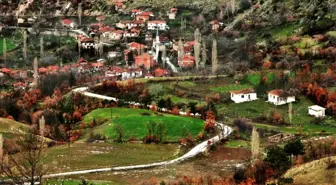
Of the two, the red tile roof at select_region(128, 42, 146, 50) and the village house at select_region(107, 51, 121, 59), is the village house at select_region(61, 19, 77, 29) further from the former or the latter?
the red tile roof at select_region(128, 42, 146, 50)

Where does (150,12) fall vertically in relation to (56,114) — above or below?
above

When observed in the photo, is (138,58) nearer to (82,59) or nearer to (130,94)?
(82,59)

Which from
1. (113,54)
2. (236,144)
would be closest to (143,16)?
(113,54)

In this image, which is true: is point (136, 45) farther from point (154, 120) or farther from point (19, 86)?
point (154, 120)

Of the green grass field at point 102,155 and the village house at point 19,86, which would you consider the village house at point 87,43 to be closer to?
the village house at point 19,86

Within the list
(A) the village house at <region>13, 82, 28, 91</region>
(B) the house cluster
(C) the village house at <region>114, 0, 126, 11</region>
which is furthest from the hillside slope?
(C) the village house at <region>114, 0, 126, 11</region>

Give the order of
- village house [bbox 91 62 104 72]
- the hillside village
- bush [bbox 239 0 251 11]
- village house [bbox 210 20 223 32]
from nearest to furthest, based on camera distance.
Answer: the hillside village → village house [bbox 91 62 104 72] → village house [bbox 210 20 223 32] → bush [bbox 239 0 251 11]

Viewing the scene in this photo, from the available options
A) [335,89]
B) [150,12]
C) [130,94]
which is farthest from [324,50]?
[150,12]
